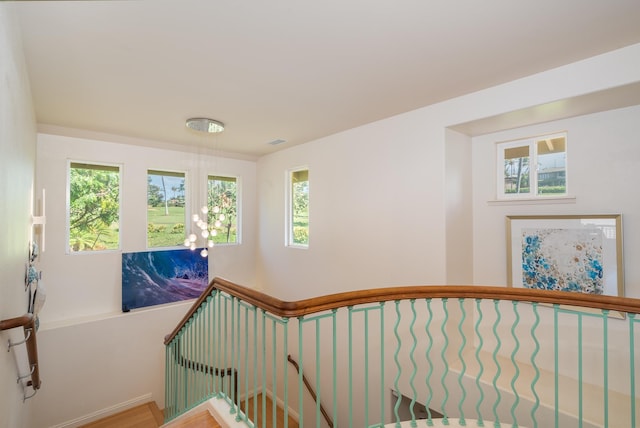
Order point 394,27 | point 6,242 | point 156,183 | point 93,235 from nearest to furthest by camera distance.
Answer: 1. point 6,242
2. point 394,27
3. point 93,235
4. point 156,183

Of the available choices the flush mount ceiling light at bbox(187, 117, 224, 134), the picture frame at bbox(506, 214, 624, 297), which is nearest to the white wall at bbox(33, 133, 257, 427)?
the flush mount ceiling light at bbox(187, 117, 224, 134)

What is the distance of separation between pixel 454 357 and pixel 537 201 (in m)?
1.71

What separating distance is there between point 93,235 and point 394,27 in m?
4.39

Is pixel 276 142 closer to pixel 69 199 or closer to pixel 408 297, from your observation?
pixel 69 199

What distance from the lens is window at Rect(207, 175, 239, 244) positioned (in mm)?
5105

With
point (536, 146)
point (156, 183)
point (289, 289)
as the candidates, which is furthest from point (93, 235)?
point (536, 146)

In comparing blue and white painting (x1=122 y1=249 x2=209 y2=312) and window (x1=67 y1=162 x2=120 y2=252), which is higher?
window (x1=67 y1=162 x2=120 y2=252)

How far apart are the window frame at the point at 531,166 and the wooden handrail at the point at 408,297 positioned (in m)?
1.43

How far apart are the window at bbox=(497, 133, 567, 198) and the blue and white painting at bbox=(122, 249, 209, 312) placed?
4362 mm

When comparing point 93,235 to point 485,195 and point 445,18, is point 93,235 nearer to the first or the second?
point 445,18

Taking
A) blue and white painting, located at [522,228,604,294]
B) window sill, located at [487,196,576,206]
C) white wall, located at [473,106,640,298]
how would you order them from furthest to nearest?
window sill, located at [487,196,576,206], blue and white painting, located at [522,228,604,294], white wall, located at [473,106,640,298]

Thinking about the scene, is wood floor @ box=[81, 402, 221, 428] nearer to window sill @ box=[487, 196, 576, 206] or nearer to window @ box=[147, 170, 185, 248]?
window @ box=[147, 170, 185, 248]

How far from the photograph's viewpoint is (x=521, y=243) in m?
2.90

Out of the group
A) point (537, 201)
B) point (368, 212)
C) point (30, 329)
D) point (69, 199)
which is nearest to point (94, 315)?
point (69, 199)
